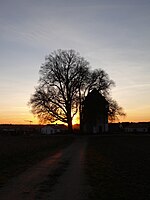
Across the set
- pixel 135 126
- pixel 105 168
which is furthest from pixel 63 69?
pixel 135 126

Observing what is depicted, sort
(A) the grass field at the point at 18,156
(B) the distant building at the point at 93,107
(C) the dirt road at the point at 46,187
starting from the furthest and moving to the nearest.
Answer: (B) the distant building at the point at 93,107, (A) the grass field at the point at 18,156, (C) the dirt road at the point at 46,187

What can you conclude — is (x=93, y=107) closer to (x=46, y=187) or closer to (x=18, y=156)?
(x=18, y=156)

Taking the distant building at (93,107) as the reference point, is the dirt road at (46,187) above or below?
below

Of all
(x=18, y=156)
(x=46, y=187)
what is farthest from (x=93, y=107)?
(x=46, y=187)

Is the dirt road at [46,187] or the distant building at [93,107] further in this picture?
the distant building at [93,107]

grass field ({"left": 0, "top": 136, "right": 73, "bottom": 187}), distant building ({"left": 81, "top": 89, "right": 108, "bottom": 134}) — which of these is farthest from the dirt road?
distant building ({"left": 81, "top": 89, "right": 108, "bottom": 134})

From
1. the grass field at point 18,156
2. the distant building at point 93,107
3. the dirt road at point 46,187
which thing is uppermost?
the distant building at point 93,107

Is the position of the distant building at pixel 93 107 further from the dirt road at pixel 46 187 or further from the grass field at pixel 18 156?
the dirt road at pixel 46 187

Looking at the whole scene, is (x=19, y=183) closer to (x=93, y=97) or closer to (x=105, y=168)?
(x=105, y=168)

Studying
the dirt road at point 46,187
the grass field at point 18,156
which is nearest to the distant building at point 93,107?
the grass field at point 18,156

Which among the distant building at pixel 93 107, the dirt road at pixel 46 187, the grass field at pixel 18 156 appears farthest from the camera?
the distant building at pixel 93 107

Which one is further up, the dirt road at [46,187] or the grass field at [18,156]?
the grass field at [18,156]

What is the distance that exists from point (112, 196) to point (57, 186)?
236 centimetres

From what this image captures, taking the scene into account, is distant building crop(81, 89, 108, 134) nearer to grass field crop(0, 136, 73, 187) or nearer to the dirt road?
grass field crop(0, 136, 73, 187)
